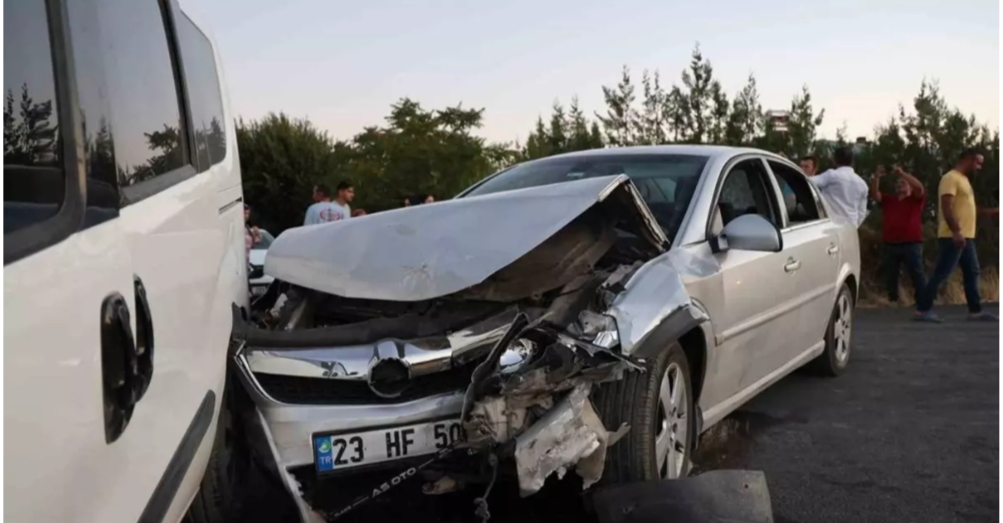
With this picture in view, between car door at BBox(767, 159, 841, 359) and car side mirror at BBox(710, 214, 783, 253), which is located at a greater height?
car side mirror at BBox(710, 214, 783, 253)

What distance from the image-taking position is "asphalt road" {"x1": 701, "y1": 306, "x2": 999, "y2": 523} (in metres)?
3.98

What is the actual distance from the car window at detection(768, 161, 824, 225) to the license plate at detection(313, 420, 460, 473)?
3.05 metres

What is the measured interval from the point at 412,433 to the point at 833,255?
12.1 feet

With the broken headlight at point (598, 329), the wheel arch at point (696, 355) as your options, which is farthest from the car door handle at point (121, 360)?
the wheel arch at point (696, 355)

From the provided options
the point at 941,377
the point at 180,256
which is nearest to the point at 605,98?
the point at 941,377

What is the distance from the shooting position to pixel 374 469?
3.16 m

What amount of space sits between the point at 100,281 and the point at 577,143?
54.8 ft

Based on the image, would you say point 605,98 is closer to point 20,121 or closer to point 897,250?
point 897,250

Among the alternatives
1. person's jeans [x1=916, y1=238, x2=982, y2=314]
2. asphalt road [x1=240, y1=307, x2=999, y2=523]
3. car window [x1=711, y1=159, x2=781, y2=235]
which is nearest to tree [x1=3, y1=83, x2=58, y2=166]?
asphalt road [x1=240, y1=307, x2=999, y2=523]

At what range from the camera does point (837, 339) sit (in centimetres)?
641

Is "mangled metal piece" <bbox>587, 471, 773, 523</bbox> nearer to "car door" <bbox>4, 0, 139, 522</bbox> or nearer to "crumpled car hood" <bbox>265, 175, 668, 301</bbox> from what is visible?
"crumpled car hood" <bbox>265, 175, 668, 301</bbox>

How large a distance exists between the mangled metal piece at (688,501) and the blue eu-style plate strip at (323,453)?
885 mm

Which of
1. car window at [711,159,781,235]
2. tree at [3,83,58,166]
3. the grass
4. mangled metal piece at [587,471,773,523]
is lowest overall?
the grass

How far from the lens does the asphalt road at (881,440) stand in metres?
3.98
